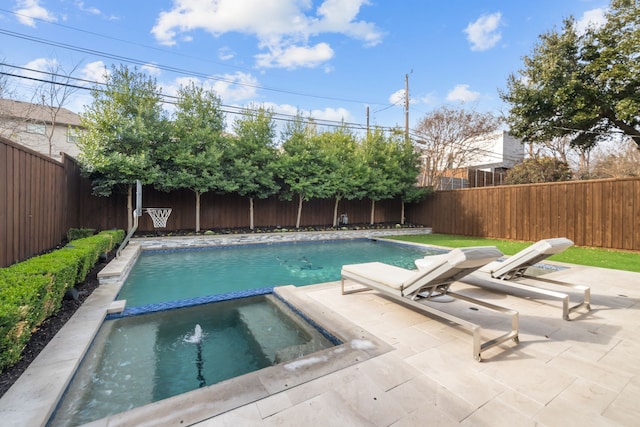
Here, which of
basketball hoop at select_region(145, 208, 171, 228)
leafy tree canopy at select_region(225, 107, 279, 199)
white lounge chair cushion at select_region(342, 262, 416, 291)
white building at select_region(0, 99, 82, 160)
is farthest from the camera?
white building at select_region(0, 99, 82, 160)

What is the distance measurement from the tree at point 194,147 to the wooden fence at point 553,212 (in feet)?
37.7

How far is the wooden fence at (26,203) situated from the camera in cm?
459

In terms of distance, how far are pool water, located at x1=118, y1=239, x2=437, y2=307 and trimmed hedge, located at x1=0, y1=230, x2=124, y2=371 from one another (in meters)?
1.19

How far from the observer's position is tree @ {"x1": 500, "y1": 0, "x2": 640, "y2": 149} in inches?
400

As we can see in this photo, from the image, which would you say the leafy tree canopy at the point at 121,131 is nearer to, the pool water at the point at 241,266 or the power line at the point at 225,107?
the power line at the point at 225,107

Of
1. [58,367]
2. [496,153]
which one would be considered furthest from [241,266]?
[496,153]

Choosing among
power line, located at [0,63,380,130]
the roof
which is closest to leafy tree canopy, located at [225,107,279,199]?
power line, located at [0,63,380,130]

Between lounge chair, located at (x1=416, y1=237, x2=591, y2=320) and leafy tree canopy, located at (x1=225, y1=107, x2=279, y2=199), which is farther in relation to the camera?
leafy tree canopy, located at (x1=225, y1=107, x2=279, y2=199)

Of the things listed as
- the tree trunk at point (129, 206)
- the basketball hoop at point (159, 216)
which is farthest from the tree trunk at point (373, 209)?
the tree trunk at point (129, 206)

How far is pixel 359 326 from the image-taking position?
3.33 metres

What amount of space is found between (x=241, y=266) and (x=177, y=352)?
475cm

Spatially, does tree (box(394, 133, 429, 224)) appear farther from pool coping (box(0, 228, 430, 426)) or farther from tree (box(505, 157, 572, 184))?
pool coping (box(0, 228, 430, 426))

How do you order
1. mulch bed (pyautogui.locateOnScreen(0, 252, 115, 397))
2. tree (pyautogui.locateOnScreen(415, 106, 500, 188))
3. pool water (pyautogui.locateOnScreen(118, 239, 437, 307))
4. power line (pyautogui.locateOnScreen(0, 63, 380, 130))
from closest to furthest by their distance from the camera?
mulch bed (pyautogui.locateOnScreen(0, 252, 115, 397)) < pool water (pyautogui.locateOnScreen(118, 239, 437, 307)) < power line (pyautogui.locateOnScreen(0, 63, 380, 130)) < tree (pyautogui.locateOnScreen(415, 106, 500, 188))

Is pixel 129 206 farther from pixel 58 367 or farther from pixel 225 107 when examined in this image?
pixel 58 367
